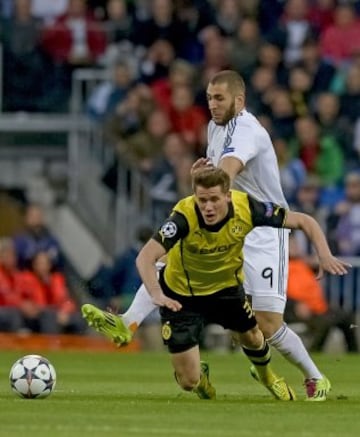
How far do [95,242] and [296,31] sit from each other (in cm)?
400

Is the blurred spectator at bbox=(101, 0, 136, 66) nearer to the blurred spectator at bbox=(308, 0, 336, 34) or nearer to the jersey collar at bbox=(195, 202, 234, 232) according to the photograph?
the blurred spectator at bbox=(308, 0, 336, 34)

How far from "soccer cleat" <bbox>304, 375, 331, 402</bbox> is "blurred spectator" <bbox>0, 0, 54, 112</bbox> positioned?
13.2m

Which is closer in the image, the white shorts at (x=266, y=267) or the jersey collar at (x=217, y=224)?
the jersey collar at (x=217, y=224)

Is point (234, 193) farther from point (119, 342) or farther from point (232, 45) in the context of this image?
point (232, 45)

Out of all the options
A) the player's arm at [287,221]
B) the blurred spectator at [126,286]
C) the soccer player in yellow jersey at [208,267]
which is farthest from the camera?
the blurred spectator at [126,286]

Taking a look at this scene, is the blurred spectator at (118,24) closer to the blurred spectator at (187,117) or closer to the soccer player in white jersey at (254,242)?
the blurred spectator at (187,117)

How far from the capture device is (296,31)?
25.5 meters

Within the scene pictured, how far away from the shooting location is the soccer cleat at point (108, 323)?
13.5 m

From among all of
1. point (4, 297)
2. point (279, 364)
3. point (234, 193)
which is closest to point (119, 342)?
point (234, 193)

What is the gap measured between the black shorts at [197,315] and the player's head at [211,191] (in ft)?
2.63

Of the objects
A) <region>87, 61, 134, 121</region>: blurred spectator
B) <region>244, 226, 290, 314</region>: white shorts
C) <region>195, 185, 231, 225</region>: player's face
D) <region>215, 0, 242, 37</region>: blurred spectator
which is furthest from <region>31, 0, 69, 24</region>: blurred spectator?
<region>195, 185, 231, 225</region>: player's face

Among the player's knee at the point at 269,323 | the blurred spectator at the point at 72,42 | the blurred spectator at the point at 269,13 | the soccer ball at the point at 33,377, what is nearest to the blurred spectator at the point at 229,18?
the blurred spectator at the point at 269,13

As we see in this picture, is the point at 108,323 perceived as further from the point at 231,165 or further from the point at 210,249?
the point at 231,165

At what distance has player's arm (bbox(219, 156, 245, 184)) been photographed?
43.6 feet
